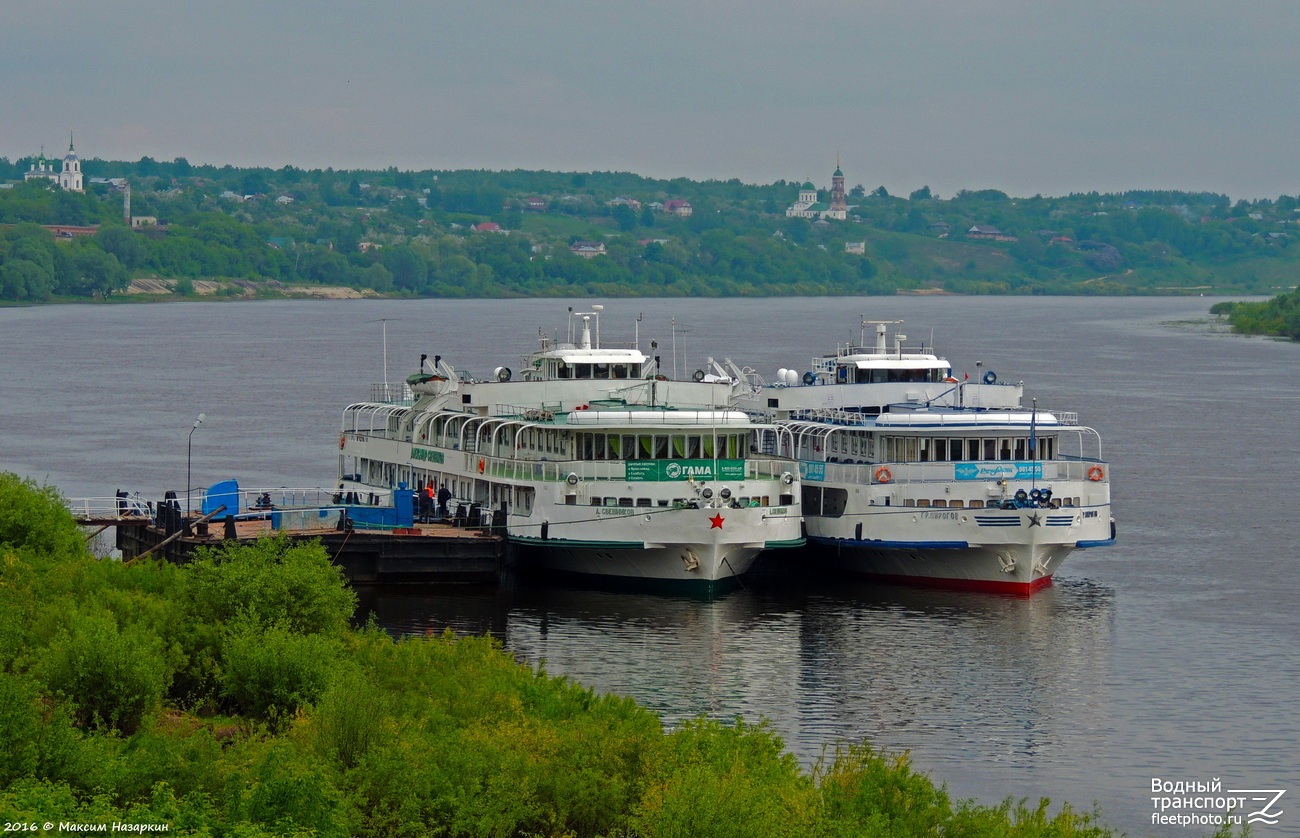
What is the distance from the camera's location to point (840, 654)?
4875 centimetres

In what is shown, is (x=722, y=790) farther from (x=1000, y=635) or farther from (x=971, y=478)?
(x=971, y=478)

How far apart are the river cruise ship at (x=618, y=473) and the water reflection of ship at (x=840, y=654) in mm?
1239

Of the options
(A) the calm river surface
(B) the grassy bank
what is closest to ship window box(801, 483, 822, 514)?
(A) the calm river surface

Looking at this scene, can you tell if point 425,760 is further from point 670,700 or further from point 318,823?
point 670,700

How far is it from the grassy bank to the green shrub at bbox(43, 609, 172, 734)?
0.04m

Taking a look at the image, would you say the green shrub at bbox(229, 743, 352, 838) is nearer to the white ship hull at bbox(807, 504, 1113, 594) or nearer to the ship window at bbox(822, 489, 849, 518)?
the white ship hull at bbox(807, 504, 1113, 594)

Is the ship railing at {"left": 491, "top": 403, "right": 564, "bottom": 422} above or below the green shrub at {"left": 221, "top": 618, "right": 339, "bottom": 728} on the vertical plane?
above

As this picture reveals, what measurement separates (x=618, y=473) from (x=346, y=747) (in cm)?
2475

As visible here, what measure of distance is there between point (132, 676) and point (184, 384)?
310 ft

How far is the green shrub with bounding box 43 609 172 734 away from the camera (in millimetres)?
33688

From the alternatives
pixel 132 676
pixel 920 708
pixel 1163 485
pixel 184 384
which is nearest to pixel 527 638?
pixel 920 708

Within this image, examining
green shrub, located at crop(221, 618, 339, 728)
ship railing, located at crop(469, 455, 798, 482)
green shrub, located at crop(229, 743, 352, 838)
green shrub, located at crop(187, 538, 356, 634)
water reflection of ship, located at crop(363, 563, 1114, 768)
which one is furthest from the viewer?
ship railing, located at crop(469, 455, 798, 482)

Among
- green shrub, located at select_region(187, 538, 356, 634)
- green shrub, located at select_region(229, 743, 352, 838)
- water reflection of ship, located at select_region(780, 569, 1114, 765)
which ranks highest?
green shrub, located at select_region(187, 538, 356, 634)

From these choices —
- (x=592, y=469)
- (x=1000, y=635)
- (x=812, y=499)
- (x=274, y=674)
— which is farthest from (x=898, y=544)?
(x=274, y=674)
